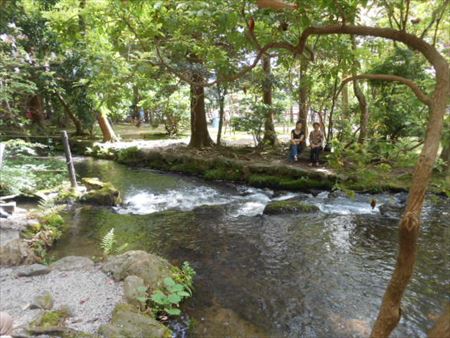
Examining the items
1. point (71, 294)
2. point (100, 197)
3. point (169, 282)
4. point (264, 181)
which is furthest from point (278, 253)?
point (100, 197)

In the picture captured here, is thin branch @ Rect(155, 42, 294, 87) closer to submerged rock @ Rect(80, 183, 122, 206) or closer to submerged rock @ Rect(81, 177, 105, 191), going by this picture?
submerged rock @ Rect(80, 183, 122, 206)

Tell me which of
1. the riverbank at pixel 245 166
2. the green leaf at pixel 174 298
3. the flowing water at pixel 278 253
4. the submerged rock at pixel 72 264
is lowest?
the flowing water at pixel 278 253

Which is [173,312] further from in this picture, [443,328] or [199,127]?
[199,127]

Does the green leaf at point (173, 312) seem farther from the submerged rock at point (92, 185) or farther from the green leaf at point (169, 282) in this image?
the submerged rock at point (92, 185)

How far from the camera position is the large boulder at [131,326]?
3.70 m

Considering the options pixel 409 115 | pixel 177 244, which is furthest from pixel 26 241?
pixel 409 115

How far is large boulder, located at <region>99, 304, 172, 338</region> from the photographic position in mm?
3698

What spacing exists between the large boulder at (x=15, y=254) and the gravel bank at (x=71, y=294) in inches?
10.0

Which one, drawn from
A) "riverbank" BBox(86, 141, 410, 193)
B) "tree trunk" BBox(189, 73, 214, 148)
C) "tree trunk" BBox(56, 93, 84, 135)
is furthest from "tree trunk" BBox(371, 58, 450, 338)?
"tree trunk" BBox(56, 93, 84, 135)

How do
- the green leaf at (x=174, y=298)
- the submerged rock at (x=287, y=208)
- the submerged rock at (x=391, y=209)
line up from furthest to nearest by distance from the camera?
the submerged rock at (x=287, y=208) < the submerged rock at (x=391, y=209) < the green leaf at (x=174, y=298)

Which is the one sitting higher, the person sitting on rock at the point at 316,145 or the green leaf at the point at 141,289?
the person sitting on rock at the point at 316,145

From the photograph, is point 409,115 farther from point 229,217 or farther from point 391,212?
point 229,217

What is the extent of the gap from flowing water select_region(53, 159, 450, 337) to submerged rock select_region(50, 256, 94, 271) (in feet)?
3.09

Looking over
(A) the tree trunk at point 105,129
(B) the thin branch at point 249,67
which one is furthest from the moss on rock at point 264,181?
(A) the tree trunk at point 105,129
